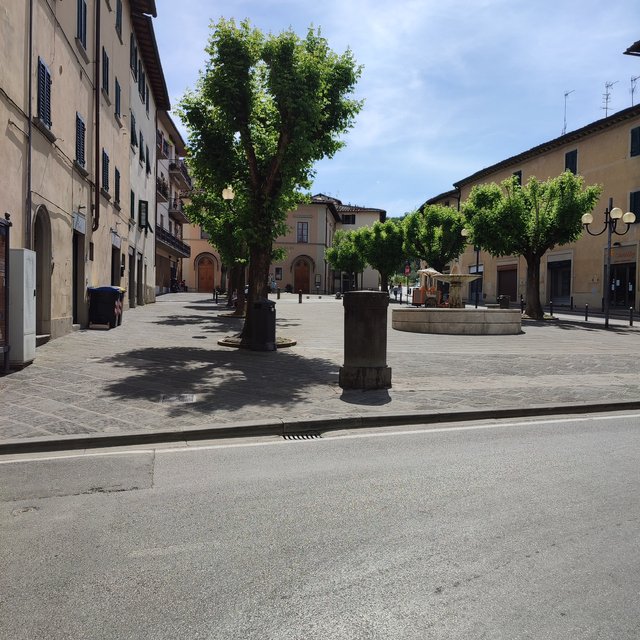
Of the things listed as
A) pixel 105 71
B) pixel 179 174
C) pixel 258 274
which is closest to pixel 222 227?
pixel 105 71

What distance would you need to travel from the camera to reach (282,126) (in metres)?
12.8

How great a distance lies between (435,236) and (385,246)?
1041cm

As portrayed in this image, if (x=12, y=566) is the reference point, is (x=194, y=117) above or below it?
above

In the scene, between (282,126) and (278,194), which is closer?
(282,126)

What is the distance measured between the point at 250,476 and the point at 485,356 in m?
8.79

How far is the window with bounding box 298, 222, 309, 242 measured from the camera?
68.8 meters

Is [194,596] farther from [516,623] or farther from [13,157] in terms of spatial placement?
[13,157]

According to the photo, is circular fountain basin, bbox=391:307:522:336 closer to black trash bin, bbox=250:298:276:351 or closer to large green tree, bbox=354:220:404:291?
black trash bin, bbox=250:298:276:351

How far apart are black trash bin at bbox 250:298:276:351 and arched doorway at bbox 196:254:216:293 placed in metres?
51.4

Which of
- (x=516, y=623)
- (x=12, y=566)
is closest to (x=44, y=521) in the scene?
(x=12, y=566)

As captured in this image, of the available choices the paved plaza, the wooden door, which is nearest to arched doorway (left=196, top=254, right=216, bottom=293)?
the wooden door

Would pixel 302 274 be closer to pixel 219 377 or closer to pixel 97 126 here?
pixel 97 126

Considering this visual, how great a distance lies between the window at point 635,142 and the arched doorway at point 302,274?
4119 cm

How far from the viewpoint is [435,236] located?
43.2 m
